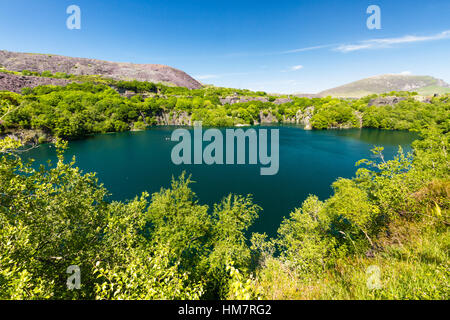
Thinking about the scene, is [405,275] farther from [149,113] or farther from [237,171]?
[149,113]

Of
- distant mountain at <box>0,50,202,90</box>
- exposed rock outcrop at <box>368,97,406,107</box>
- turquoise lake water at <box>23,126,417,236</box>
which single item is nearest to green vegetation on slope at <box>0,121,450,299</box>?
turquoise lake water at <box>23,126,417,236</box>

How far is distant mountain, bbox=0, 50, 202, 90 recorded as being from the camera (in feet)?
446

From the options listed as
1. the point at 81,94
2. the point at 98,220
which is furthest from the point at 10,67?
the point at 98,220

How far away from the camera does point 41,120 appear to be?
59312mm

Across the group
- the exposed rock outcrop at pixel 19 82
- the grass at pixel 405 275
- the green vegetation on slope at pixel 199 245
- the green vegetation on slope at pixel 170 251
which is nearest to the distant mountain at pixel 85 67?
the exposed rock outcrop at pixel 19 82

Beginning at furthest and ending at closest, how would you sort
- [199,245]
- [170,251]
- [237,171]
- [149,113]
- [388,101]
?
1. [149,113]
2. [388,101]
3. [237,171]
4. [199,245]
5. [170,251]

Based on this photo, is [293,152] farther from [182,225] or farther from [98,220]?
[98,220]

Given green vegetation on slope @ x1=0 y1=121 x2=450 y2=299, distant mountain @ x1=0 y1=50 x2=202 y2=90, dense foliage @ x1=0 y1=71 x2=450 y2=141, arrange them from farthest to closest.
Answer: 1. distant mountain @ x1=0 y1=50 x2=202 y2=90
2. dense foliage @ x1=0 y1=71 x2=450 y2=141
3. green vegetation on slope @ x1=0 y1=121 x2=450 y2=299

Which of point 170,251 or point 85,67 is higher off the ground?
point 85,67

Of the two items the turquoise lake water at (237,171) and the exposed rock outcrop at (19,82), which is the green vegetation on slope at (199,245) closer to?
the turquoise lake water at (237,171)

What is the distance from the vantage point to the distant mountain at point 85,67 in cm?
13588

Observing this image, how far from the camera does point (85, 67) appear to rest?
15825 cm

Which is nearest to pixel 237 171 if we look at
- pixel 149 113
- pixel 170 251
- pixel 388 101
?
pixel 170 251

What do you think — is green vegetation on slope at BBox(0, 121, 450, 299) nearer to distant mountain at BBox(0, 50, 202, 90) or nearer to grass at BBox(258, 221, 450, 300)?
grass at BBox(258, 221, 450, 300)
